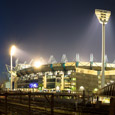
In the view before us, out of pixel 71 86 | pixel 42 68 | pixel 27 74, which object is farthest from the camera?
pixel 27 74

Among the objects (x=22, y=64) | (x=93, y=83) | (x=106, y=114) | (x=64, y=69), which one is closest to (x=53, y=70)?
(x=64, y=69)

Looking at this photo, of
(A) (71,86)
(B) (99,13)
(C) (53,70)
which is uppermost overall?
(B) (99,13)

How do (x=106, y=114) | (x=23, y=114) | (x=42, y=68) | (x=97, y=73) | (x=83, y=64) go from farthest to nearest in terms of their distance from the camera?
1. (x=42, y=68)
2. (x=83, y=64)
3. (x=97, y=73)
4. (x=106, y=114)
5. (x=23, y=114)

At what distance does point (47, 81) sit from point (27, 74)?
37995 millimetres

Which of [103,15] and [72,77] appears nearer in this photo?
[103,15]

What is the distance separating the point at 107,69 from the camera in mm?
119812

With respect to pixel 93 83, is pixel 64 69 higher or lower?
higher

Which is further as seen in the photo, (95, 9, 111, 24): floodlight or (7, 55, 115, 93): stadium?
(7, 55, 115, 93): stadium

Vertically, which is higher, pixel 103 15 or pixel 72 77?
pixel 103 15

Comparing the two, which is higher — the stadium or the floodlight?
the floodlight

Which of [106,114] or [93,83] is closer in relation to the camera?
[106,114]

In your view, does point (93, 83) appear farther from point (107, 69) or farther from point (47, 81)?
point (47, 81)

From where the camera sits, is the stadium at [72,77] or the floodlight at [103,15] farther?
the stadium at [72,77]

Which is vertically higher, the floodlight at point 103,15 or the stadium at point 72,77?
the floodlight at point 103,15
